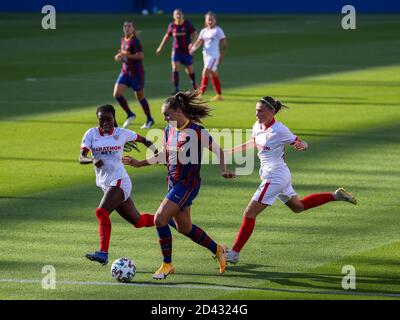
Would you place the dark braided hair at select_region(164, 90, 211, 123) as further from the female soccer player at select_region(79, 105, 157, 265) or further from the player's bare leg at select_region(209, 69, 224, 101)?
the player's bare leg at select_region(209, 69, 224, 101)

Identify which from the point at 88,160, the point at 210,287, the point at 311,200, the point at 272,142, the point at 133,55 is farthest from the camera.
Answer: the point at 133,55

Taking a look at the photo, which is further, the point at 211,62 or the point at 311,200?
the point at 211,62

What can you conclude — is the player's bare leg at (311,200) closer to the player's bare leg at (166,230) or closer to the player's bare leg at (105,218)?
the player's bare leg at (166,230)

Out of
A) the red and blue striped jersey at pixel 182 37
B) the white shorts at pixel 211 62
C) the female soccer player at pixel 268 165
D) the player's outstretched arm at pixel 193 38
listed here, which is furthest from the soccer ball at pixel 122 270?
the red and blue striped jersey at pixel 182 37

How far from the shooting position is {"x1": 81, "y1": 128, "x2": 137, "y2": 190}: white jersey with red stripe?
13734mm

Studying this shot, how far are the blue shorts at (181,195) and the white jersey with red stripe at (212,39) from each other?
19489mm

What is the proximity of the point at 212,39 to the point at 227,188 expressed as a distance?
561 inches

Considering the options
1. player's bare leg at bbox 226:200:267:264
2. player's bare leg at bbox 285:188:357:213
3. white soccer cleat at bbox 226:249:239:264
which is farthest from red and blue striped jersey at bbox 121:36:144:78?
white soccer cleat at bbox 226:249:239:264

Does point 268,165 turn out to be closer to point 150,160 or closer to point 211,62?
point 150,160

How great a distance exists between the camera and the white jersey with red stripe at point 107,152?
13734 millimetres

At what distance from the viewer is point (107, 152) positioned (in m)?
13.8

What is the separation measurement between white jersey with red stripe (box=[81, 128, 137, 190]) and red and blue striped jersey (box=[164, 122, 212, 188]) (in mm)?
741

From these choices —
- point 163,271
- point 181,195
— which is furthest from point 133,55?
point 163,271

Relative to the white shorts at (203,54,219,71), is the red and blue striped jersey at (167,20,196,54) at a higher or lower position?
higher
